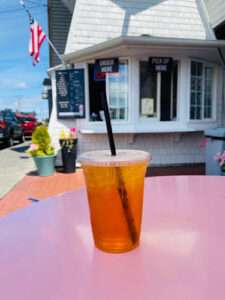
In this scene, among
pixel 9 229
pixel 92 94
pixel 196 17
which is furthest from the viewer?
pixel 92 94

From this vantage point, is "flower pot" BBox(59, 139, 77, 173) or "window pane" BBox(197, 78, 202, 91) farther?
"window pane" BBox(197, 78, 202, 91)

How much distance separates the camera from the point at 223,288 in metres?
0.48

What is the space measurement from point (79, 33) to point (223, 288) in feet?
20.6

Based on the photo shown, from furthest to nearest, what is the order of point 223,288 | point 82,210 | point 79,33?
1. point 79,33
2. point 82,210
3. point 223,288

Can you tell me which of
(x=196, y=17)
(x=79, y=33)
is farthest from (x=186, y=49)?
(x=79, y=33)

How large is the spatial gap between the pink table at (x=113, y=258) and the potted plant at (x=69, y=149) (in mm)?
4765

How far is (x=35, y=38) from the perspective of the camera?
612cm

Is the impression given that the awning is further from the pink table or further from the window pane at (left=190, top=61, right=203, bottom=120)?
the pink table

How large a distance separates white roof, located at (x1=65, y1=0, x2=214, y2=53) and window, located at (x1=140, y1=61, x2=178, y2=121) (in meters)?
0.96

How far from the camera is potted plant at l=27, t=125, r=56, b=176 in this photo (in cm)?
543

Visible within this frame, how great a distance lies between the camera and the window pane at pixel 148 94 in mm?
5957

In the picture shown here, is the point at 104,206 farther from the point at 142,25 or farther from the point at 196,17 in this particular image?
the point at 196,17

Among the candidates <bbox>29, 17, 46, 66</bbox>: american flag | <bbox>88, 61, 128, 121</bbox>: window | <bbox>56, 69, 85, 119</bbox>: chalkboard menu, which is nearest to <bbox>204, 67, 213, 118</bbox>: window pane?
<bbox>88, 61, 128, 121</bbox>: window

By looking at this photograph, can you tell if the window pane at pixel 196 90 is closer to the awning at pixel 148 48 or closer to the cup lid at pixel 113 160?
the awning at pixel 148 48
